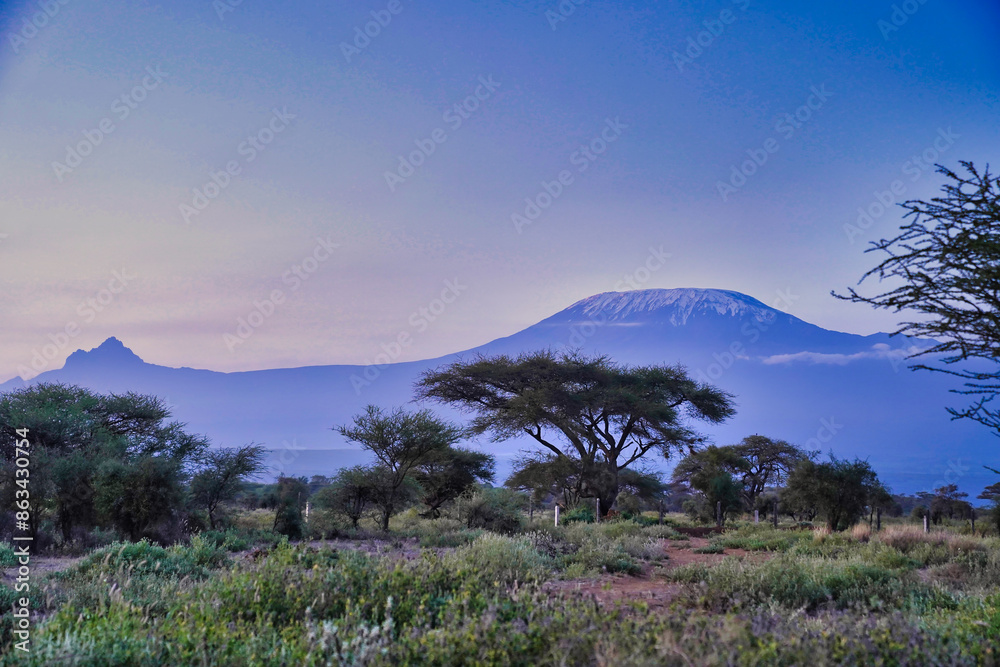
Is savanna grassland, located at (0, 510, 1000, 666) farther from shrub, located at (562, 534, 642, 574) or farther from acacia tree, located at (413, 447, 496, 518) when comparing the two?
acacia tree, located at (413, 447, 496, 518)

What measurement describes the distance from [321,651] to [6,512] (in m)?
14.1

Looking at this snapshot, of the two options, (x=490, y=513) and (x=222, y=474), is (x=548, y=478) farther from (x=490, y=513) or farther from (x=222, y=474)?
(x=222, y=474)

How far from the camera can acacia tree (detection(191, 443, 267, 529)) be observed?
16.5 metres

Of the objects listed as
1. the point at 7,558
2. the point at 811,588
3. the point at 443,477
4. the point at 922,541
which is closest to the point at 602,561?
the point at 811,588

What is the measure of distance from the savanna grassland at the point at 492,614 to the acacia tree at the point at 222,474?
5.53 m

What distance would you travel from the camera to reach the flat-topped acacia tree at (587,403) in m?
28.1

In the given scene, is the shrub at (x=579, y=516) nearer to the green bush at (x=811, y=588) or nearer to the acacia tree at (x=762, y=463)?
the green bush at (x=811, y=588)

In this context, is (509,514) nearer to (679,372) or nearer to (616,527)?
(616,527)

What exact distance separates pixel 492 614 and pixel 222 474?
1504 cm

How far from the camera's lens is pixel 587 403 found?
28.4m

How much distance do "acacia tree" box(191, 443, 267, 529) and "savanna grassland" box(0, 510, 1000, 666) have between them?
18.1 feet

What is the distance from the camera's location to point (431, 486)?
82.5 feet

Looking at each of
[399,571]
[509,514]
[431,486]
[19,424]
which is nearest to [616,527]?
[509,514]

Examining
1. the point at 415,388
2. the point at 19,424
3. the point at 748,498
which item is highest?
the point at 415,388
